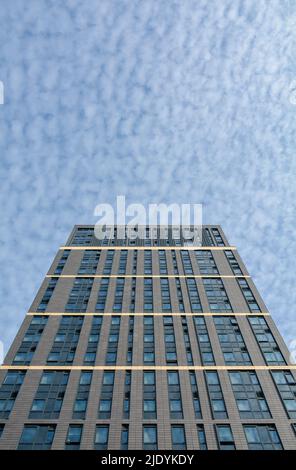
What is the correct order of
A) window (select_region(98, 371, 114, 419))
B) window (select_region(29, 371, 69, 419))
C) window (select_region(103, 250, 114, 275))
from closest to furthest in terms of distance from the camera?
window (select_region(29, 371, 69, 419))
window (select_region(98, 371, 114, 419))
window (select_region(103, 250, 114, 275))

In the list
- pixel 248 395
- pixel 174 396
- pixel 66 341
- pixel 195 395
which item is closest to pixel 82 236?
pixel 66 341

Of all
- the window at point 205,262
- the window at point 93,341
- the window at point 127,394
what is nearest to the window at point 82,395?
the window at point 93,341

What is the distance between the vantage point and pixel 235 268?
5703 cm

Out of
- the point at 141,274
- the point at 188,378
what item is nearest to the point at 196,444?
the point at 188,378

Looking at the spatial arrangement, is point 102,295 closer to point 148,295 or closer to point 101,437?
point 148,295

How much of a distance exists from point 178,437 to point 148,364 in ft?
28.3

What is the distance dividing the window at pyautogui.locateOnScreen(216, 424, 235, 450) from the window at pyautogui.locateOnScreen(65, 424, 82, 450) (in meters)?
11.6

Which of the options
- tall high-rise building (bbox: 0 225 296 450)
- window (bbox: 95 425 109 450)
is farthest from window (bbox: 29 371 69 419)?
window (bbox: 95 425 109 450)

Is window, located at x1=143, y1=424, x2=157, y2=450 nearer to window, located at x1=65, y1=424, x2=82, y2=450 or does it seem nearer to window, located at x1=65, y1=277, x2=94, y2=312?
window, located at x1=65, y1=424, x2=82, y2=450

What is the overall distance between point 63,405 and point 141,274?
954 inches

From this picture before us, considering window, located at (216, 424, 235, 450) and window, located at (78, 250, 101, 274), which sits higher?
window, located at (78, 250, 101, 274)

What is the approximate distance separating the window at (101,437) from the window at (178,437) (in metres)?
5.58

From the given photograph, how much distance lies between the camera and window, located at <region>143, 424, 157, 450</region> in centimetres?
3116

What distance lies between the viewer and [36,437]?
104ft
